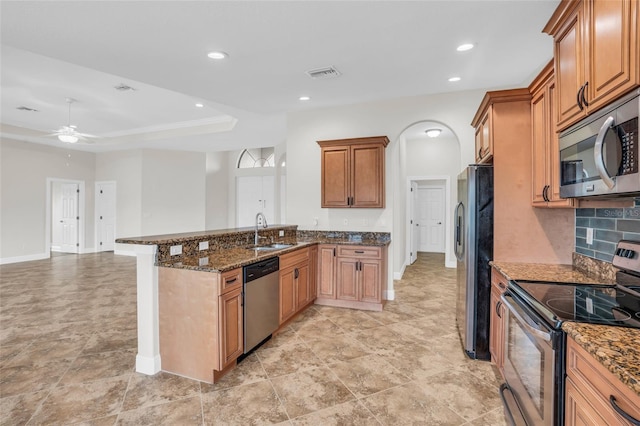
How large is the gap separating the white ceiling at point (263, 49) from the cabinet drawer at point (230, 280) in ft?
6.43

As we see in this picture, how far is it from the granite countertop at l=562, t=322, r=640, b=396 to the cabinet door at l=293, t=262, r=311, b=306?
2.67 m

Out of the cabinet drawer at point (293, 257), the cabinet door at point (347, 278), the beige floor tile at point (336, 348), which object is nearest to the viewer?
the beige floor tile at point (336, 348)

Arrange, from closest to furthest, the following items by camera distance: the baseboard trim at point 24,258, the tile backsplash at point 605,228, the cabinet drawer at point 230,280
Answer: the tile backsplash at point 605,228 → the cabinet drawer at point 230,280 → the baseboard trim at point 24,258

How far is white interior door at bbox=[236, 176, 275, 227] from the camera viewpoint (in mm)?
8945

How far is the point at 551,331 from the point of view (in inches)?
52.5

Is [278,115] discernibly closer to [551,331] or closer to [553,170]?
[553,170]

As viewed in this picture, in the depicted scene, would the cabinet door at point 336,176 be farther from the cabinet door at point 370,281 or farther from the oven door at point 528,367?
the oven door at point 528,367

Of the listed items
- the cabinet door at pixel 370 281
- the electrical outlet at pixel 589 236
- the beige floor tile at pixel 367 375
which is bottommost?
the beige floor tile at pixel 367 375

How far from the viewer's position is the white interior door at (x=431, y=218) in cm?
839

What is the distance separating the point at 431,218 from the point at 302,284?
5801 mm

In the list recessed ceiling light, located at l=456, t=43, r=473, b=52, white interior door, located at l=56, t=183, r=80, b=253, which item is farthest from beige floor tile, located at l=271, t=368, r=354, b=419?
white interior door, located at l=56, t=183, r=80, b=253

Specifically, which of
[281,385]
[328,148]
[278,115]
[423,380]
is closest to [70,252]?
[278,115]

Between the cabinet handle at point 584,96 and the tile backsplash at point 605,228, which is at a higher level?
the cabinet handle at point 584,96

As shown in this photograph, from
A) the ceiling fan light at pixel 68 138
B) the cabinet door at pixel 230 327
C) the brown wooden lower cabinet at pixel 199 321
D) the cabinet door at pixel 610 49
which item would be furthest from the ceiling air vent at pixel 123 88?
the cabinet door at pixel 610 49
